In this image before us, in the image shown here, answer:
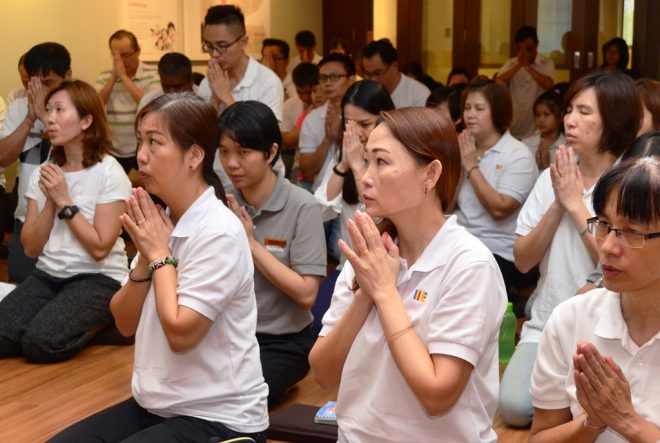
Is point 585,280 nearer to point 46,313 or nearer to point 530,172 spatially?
point 530,172

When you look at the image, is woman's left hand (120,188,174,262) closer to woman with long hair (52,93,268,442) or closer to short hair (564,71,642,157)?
woman with long hair (52,93,268,442)

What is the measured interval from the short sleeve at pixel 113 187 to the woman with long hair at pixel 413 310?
213cm

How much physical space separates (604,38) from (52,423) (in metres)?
7.07

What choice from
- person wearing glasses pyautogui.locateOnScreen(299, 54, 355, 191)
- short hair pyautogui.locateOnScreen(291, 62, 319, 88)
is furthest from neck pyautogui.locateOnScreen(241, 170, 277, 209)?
short hair pyautogui.locateOnScreen(291, 62, 319, 88)

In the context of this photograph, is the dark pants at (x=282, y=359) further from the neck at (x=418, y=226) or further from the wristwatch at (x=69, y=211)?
the neck at (x=418, y=226)

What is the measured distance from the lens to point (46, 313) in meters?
3.92

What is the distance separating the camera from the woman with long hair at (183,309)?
2.26 meters

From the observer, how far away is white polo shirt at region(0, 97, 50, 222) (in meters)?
4.97

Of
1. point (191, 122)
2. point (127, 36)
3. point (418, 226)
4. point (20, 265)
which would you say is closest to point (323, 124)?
point (20, 265)

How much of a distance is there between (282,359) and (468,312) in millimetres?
1521

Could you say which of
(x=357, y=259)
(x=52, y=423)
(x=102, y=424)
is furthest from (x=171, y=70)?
Result: (x=357, y=259)

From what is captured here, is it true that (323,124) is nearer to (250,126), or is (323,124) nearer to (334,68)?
(334,68)

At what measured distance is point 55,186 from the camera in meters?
3.88

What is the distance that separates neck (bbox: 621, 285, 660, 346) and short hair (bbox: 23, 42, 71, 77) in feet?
12.9
